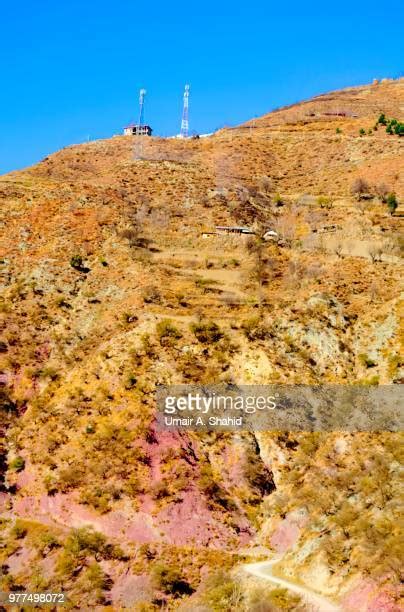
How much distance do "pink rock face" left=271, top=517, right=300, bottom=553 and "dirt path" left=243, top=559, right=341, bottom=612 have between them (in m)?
0.98

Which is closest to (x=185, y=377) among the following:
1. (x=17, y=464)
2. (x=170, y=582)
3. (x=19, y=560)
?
(x=17, y=464)

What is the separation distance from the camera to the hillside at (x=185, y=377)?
24969mm

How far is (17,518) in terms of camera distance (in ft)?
95.3

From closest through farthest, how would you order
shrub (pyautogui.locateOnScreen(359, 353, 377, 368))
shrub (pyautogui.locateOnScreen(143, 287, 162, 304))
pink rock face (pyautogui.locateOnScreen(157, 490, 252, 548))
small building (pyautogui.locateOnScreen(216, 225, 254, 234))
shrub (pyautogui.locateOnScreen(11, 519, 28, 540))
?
pink rock face (pyautogui.locateOnScreen(157, 490, 252, 548)) → shrub (pyautogui.locateOnScreen(11, 519, 28, 540)) → shrub (pyautogui.locateOnScreen(359, 353, 377, 368)) → shrub (pyautogui.locateOnScreen(143, 287, 162, 304)) → small building (pyautogui.locateOnScreen(216, 225, 254, 234))

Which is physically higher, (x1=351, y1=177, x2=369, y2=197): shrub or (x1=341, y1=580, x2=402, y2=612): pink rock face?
(x1=351, y1=177, x2=369, y2=197): shrub

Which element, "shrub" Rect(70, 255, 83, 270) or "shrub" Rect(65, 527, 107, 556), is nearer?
"shrub" Rect(65, 527, 107, 556)

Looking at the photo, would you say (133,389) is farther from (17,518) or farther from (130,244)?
(130,244)

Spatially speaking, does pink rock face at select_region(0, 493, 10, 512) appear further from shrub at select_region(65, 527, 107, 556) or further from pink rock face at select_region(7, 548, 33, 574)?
shrub at select_region(65, 527, 107, 556)

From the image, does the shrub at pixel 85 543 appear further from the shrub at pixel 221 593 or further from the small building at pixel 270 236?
the small building at pixel 270 236

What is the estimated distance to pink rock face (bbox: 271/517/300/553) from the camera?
86.8 feet

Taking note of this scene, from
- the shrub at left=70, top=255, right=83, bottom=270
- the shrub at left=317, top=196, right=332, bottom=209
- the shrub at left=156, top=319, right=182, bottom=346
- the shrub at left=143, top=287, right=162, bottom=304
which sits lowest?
the shrub at left=156, top=319, right=182, bottom=346

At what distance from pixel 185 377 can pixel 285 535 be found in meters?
10.4

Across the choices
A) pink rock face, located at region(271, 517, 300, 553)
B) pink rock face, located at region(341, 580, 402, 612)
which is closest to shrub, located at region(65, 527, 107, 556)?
pink rock face, located at region(271, 517, 300, 553)

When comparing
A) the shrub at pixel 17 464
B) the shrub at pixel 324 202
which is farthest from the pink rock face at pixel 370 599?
the shrub at pixel 324 202
